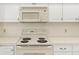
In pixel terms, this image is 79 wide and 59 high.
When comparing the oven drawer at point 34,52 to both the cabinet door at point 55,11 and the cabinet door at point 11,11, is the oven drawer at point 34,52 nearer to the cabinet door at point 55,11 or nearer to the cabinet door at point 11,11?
the cabinet door at point 55,11

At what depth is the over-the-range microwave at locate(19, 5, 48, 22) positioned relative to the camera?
10.3 ft

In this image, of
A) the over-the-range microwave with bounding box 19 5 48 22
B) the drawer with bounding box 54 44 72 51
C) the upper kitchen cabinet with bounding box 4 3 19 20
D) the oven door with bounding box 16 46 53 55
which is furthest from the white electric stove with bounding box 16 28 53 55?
the upper kitchen cabinet with bounding box 4 3 19 20

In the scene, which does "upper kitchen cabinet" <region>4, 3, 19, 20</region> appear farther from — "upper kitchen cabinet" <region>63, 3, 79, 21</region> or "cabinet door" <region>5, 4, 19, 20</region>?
"upper kitchen cabinet" <region>63, 3, 79, 21</region>

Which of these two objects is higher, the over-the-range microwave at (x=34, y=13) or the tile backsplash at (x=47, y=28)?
the over-the-range microwave at (x=34, y=13)

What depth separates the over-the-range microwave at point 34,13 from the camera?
314 cm

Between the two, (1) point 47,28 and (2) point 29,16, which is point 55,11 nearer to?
(1) point 47,28

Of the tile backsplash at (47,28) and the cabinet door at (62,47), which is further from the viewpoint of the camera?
the tile backsplash at (47,28)

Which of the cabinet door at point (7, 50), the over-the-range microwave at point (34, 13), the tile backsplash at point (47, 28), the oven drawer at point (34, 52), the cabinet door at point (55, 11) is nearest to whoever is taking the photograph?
the oven drawer at point (34, 52)

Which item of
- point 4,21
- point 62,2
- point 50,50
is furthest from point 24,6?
point 50,50

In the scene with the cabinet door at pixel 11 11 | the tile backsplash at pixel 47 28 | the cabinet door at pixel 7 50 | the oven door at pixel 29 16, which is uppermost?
the cabinet door at pixel 11 11

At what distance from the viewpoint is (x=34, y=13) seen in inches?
126

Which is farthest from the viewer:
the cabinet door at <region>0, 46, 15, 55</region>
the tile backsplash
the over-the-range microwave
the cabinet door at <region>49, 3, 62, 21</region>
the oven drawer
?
the tile backsplash

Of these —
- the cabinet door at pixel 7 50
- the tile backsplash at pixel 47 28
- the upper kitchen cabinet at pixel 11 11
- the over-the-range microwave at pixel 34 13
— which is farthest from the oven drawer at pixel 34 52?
the upper kitchen cabinet at pixel 11 11

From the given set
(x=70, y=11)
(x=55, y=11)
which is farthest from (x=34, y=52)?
(x=70, y=11)
